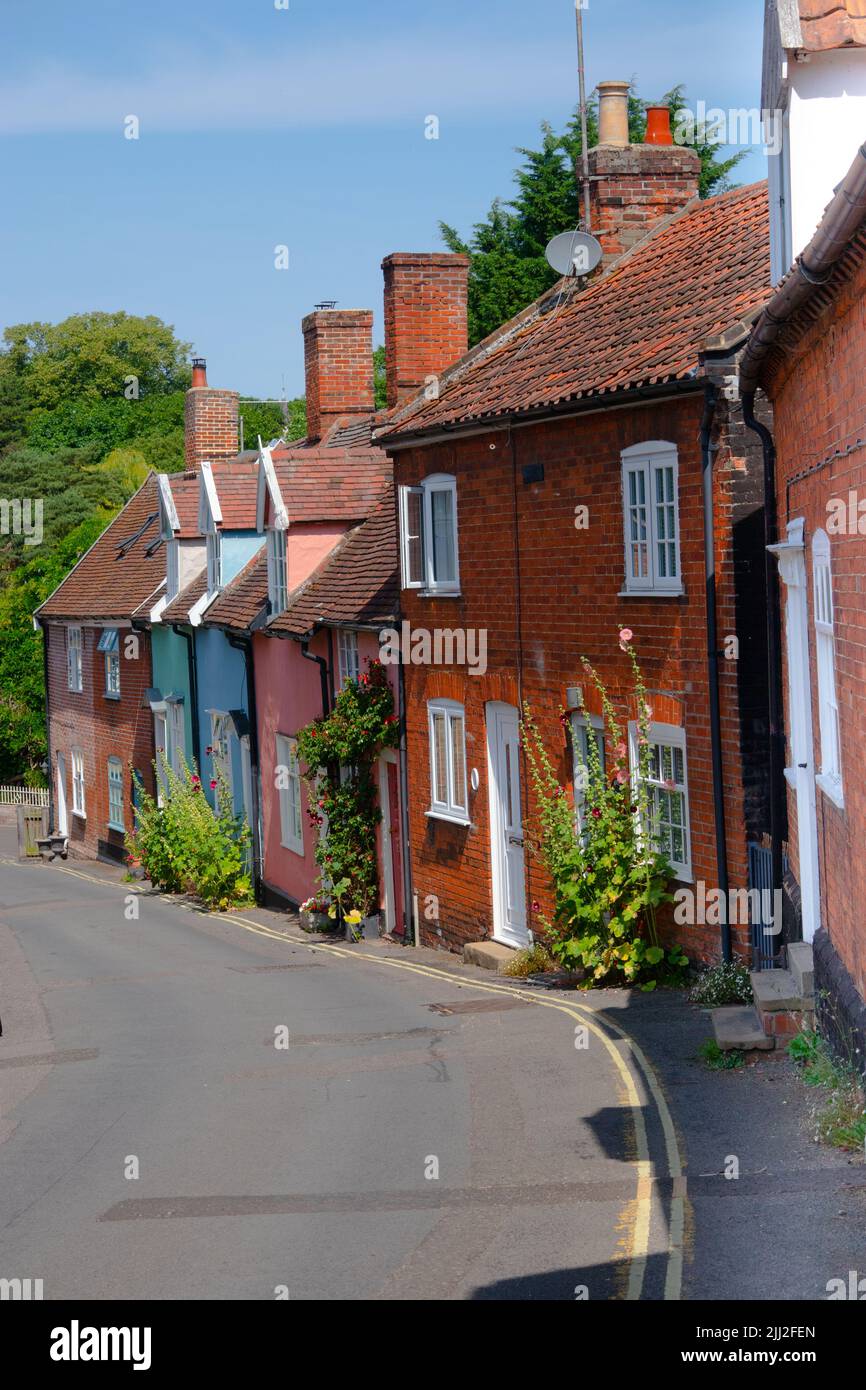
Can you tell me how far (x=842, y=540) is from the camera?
8.57 m

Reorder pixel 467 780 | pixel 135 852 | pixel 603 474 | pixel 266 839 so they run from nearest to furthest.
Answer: pixel 603 474 < pixel 467 780 < pixel 266 839 < pixel 135 852

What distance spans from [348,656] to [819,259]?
15462 mm

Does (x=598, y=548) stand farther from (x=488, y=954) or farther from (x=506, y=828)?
(x=488, y=954)

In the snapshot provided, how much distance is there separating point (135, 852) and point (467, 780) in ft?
47.3

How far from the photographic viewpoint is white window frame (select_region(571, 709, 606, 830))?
15.6 meters

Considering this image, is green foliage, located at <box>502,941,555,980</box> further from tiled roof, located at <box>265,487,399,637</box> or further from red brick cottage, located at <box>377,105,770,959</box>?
tiled roof, located at <box>265,487,399,637</box>

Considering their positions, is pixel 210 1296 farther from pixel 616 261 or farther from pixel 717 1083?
pixel 616 261

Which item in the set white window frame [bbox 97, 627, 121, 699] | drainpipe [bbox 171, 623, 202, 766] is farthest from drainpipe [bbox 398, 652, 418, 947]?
white window frame [bbox 97, 627, 121, 699]

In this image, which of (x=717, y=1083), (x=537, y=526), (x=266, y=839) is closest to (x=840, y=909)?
(x=717, y=1083)

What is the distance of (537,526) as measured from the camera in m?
16.7

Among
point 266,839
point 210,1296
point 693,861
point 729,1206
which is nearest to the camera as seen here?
point 210,1296

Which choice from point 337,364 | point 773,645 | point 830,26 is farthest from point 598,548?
point 337,364

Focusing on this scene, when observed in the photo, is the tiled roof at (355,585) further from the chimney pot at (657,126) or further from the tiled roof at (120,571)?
the tiled roof at (120,571)

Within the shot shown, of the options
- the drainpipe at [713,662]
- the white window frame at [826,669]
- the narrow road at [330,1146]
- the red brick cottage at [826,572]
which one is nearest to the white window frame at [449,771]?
the narrow road at [330,1146]
